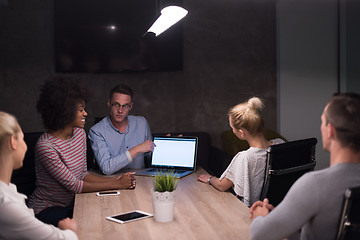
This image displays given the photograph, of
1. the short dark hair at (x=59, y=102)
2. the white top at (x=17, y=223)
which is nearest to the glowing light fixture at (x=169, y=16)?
the short dark hair at (x=59, y=102)

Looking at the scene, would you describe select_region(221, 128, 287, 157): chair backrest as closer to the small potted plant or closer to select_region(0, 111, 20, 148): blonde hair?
the small potted plant

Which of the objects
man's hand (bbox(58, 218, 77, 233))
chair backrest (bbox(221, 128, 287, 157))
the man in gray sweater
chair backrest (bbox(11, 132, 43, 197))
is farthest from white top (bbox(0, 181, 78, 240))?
chair backrest (bbox(221, 128, 287, 157))

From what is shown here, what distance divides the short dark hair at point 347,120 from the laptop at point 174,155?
5.06 feet

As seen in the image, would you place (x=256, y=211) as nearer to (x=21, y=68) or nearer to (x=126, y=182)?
(x=126, y=182)

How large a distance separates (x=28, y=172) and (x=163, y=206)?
4.65 ft

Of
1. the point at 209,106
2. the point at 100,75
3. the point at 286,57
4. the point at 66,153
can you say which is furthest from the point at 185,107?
the point at 66,153

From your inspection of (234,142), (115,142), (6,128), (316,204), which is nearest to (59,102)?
(115,142)

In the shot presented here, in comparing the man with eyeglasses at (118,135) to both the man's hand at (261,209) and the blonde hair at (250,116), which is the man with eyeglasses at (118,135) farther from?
the man's hand at (261,209)

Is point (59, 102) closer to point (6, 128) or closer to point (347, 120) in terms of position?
point (6, 128)

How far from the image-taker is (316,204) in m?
1.31

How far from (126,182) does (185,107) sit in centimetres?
258

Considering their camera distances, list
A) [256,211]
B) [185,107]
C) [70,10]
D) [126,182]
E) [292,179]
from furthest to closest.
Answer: [185,107]
[70,10]
[126,182]
[292,179]
[256,211]

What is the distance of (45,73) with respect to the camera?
4500 mm

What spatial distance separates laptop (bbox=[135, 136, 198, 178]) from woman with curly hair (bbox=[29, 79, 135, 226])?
50 centimetres
